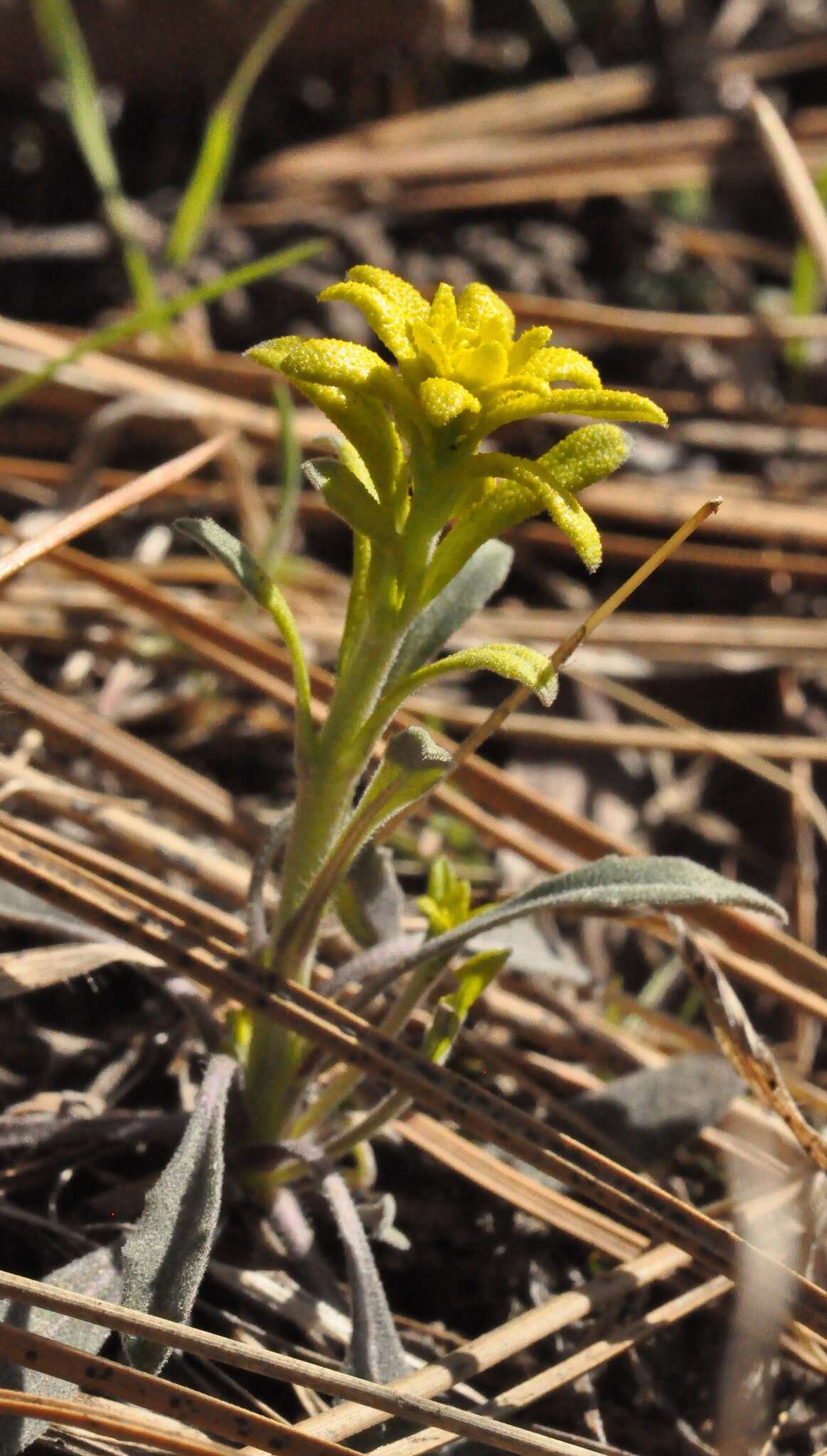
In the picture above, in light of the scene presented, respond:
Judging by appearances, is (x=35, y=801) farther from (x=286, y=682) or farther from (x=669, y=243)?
(x=669, y=243)

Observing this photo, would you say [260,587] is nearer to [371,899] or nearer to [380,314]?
[380,314]

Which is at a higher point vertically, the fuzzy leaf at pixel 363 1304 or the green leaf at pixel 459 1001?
the green leaf at pixel 459 1001

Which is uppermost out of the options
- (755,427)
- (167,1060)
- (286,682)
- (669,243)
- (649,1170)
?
(669,243)

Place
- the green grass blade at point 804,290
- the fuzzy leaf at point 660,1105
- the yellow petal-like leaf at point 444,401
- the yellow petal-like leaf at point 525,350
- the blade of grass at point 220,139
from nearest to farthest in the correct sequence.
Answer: the yellow petal-like leaf at point 444,401 < the yellow petal-like leaf at point 525,350 < the fuzzy leaf at point 660,1105 < the blade of grass at point 220,139 < the green grass blade at point 804,290

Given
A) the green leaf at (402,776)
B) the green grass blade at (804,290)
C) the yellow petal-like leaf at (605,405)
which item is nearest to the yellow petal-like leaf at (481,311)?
the yellow petal-like leaf at (605,405)

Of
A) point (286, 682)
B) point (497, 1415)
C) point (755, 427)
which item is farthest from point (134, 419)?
point (497, 1415)

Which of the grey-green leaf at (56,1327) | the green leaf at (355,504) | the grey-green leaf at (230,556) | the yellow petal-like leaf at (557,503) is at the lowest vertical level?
the grey-green leaf at (56,1327)

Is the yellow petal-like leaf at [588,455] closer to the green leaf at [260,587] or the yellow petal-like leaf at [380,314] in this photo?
the yellow petal-like leaf at [380,314]

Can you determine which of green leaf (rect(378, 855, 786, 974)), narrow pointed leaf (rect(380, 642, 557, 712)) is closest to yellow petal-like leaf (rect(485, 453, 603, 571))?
narrow pointed leaf (rect(380, 642, 557, 712))
